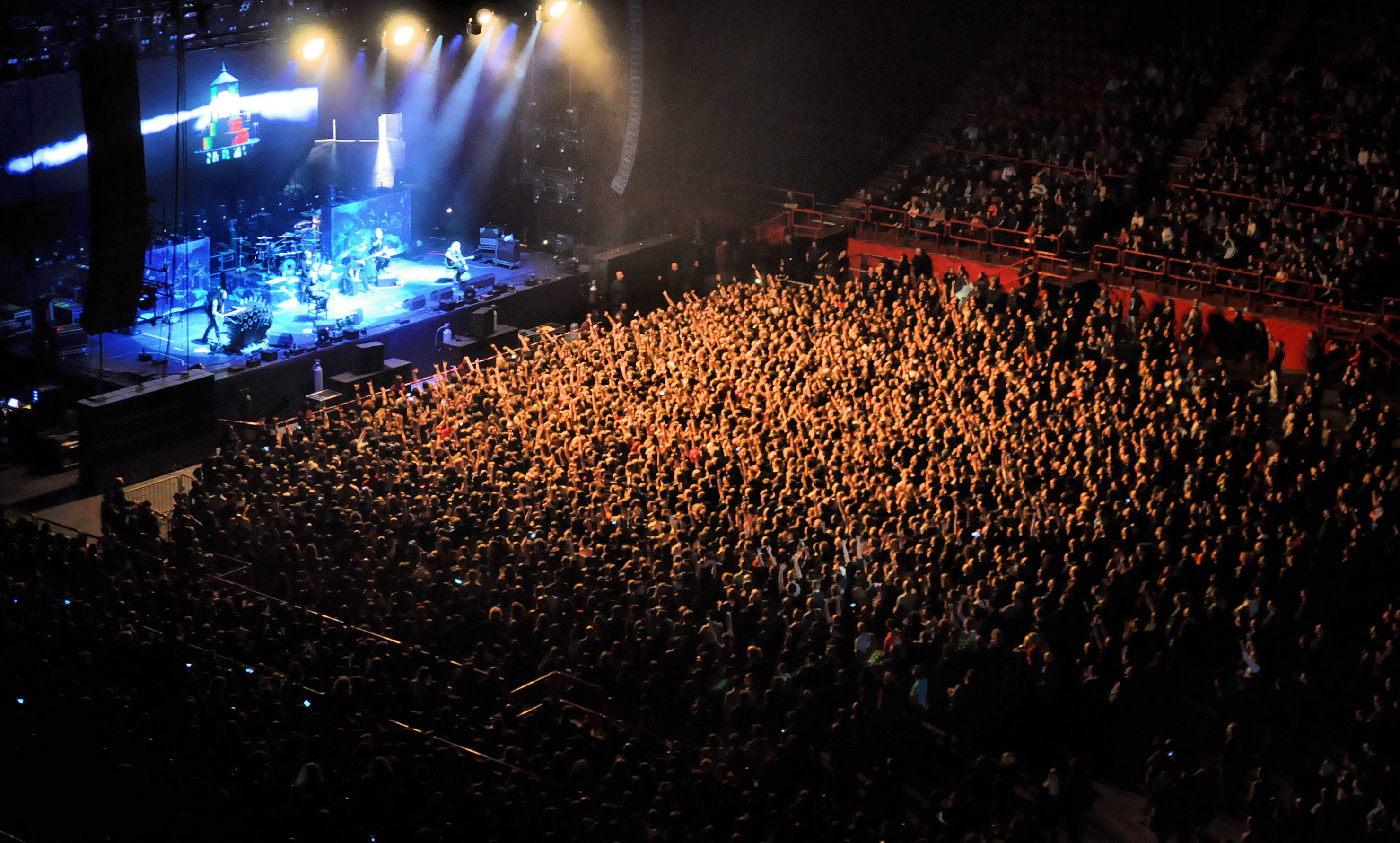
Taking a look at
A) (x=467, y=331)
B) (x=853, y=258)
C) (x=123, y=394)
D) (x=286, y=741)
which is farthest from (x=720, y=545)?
(x=853, y=258)

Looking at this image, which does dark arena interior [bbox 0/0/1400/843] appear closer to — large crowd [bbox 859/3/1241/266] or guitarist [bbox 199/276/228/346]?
large crowd [bbox 859/3/1241/266]

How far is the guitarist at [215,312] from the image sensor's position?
818 inches

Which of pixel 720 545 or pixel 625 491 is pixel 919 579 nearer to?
pixel 720 545

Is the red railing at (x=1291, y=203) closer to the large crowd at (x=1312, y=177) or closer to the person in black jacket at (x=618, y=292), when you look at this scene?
the large crowd at (x=1312, y=177)

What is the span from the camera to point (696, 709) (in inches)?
416

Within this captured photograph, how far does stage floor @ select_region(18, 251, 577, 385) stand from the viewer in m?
20.0

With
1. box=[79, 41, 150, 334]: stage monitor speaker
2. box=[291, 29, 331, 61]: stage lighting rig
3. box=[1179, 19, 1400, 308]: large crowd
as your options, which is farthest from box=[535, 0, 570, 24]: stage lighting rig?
box=[1179, 19, 1400, 308]: large crowd

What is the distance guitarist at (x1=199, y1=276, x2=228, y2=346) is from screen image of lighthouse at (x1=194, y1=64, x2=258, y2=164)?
2.83m

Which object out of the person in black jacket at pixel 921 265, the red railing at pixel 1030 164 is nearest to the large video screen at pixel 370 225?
the person in black jacket at pixel 921 265

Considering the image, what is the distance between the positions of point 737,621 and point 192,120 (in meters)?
15.6

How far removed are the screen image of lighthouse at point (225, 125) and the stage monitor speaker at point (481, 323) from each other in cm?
538

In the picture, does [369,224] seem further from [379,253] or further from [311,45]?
[311,45]

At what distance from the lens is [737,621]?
1189cm

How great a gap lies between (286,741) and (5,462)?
35.8ft
